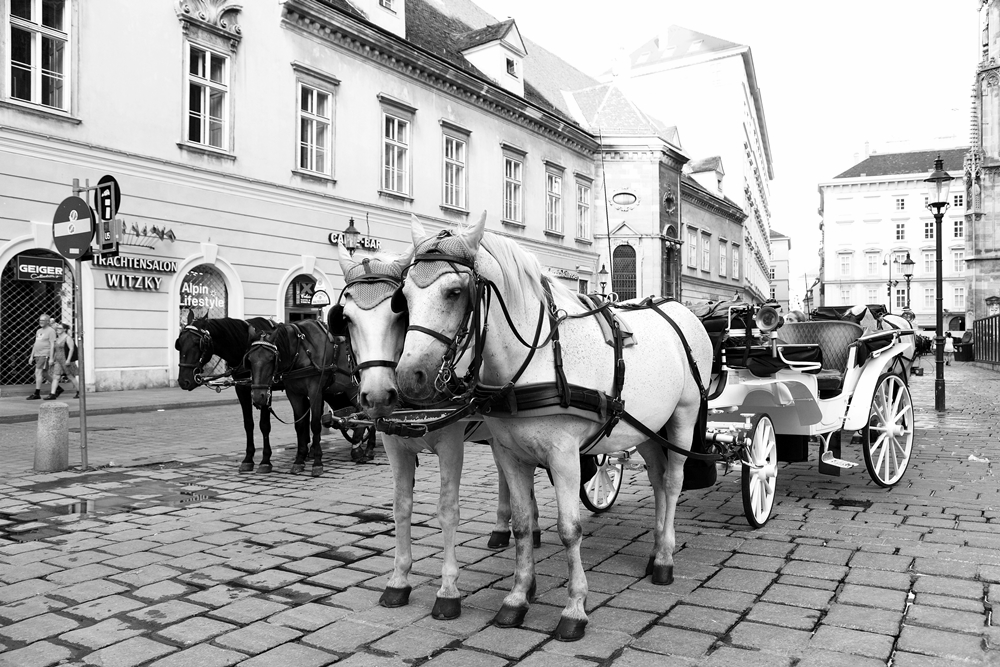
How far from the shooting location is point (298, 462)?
26.0ft

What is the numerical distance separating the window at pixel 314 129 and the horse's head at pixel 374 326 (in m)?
17.3

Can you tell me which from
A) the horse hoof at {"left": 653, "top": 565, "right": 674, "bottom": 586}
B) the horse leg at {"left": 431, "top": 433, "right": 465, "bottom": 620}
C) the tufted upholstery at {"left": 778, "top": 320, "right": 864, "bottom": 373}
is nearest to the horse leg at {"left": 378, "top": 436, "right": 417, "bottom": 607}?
the horse leg at {"left": 431, "top": 433, "right": 465, "bottom": 620}

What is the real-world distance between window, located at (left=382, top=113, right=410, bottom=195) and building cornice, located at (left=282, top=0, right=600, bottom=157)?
1512 mm

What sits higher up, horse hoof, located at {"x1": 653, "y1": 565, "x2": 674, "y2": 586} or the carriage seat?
the carriage seat

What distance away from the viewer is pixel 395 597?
3873 millimetres

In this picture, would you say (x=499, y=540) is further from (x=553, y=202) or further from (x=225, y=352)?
(x=553, y=202)

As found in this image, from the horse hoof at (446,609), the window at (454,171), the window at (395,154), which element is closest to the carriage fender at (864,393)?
the horse hoof at (446,609)

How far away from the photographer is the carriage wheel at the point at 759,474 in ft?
17.4

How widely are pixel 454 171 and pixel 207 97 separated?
9.33 metres

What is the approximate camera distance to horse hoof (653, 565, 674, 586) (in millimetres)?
4203

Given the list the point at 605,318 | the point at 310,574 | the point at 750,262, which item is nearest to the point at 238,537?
the point at 310,574

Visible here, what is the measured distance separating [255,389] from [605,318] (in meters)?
4.82

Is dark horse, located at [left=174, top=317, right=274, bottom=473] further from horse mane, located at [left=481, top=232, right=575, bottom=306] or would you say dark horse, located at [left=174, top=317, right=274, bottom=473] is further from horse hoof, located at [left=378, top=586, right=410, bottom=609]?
horse mane, located at [left=481, top=232, right=575, bottom=306]

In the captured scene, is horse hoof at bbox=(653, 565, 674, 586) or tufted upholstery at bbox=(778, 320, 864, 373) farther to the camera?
tufted upholstery at bbox=(778, 320, 864, 373)
